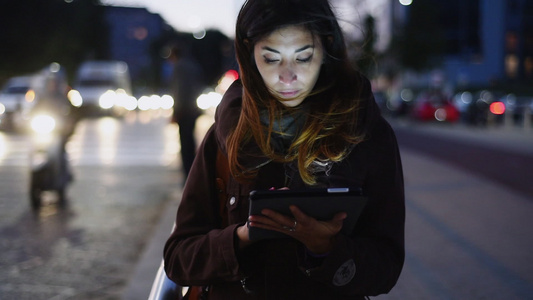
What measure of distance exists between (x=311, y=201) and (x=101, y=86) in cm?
3488

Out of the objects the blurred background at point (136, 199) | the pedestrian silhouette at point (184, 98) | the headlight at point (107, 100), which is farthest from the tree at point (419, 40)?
the pedestrian silhouette at point (184, 98)

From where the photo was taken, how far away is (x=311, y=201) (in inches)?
63.7

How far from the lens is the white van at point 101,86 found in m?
33.9

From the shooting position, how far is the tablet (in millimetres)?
1604

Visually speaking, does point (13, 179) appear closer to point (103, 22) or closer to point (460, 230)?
point (460, 230)

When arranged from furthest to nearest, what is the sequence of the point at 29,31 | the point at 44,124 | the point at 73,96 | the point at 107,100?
the point at 107,100, the point at 29,31, the point at 73,96, the point at 44,124

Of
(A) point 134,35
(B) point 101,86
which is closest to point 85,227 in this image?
(B) point 101,86

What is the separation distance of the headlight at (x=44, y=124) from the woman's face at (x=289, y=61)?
674cm

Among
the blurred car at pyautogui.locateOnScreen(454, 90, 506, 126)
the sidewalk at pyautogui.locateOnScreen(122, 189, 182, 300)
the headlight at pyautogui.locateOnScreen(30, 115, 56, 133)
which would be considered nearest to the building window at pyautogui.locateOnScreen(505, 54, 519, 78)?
the blurred car at pyautogui.locateOnScreen(454, 90, 506, 126)

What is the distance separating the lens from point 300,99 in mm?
1882

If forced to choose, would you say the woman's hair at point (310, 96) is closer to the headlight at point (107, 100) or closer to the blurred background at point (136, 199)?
the blurred background at point (136, 199)

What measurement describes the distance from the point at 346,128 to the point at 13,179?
9853mm

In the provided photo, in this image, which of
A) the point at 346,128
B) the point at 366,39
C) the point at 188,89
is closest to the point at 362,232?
the point at 346,128

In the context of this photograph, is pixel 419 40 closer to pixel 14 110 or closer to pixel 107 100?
pixel 107 100
